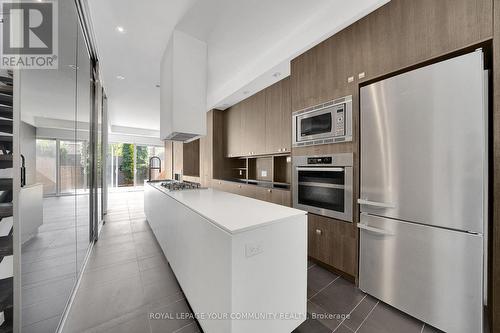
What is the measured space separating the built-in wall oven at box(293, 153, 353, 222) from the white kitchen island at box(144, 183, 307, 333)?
0.86 metres

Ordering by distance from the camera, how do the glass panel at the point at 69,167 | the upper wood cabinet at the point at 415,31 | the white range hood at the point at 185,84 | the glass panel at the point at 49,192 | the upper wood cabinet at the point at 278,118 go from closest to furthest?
1. the glass panel at the point at 49,192
2. the upper wood cabinet at the point at 415,31
3. the glass panel at the point at 69,167
4. the white range hood at the point at 185,84
5. the upper wood cabinet at the point at 278,118

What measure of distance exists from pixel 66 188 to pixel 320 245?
254cm

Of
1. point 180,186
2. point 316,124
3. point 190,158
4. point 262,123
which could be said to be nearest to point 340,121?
point 316,124

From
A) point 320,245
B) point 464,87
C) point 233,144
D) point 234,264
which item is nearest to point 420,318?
point 320,245

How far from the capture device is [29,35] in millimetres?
947

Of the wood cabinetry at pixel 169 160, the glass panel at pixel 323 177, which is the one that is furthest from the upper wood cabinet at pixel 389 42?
the wood cabinetry at pixel 169 160

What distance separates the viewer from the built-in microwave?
189cm

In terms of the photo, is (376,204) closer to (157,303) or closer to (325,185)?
(325,185)

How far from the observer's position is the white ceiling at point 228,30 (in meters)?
1.89

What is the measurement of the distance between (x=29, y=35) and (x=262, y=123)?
2.89 m

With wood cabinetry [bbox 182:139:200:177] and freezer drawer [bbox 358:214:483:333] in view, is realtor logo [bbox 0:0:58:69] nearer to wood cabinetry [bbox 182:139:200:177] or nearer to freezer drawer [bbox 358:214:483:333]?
freezer drawer [bbox 358:214:483:333]

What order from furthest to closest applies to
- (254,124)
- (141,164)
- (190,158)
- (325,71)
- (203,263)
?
(141,164) → (190,158) → (254,124) → (325,71) → (203,263)

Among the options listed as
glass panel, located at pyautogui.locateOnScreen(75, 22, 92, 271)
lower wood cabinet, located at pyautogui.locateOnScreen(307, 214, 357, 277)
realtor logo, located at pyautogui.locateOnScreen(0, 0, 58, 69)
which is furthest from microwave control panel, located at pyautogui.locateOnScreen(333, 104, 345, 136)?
glass panel, located at pyautogui.locateOnScreen(75, 22, 92, 271)

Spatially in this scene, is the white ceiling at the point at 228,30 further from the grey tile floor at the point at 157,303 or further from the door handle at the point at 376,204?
the grey tile floor at the point at 157,303
